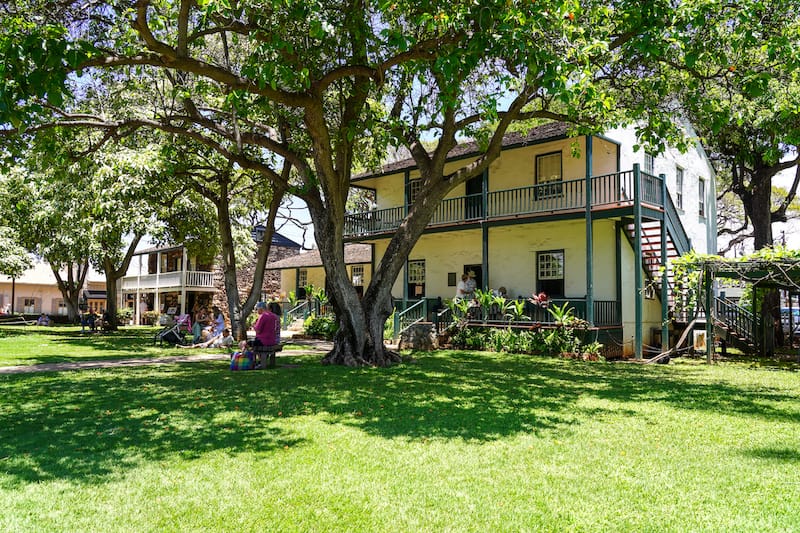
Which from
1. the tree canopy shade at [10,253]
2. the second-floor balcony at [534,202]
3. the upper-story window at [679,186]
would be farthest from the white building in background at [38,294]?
the upper-story window at [679,186]

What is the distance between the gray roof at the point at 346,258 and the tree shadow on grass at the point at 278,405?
17.2m

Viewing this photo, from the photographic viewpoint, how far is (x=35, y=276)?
52.8m

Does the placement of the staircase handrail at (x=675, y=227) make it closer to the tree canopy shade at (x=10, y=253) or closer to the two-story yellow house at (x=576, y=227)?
the two-story yellow house at (x=576, y=227)

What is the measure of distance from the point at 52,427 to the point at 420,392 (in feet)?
16.1

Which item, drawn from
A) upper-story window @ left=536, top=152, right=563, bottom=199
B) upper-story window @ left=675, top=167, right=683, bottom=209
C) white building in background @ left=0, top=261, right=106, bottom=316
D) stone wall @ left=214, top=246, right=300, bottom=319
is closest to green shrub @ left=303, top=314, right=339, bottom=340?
upper-story window @ left=536, top=152, right=563, bottom=199

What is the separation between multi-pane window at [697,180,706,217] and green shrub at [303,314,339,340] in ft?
49.5

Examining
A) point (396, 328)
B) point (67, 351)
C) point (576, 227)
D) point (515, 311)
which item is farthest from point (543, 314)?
point (67, 351)

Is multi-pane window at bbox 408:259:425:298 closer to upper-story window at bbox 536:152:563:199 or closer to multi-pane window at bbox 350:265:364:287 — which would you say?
upper-story window at bbox 536:152:563:199

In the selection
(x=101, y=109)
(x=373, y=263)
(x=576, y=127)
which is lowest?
(x=373, y=263)

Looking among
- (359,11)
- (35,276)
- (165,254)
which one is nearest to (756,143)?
(359,11)

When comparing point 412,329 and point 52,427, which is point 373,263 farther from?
point 52,427

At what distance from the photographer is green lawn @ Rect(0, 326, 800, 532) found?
4.04 metres

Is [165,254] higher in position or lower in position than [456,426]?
higher

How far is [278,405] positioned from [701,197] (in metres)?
21.5
